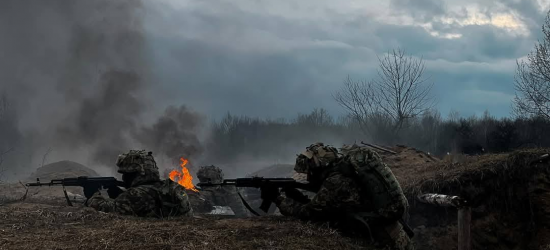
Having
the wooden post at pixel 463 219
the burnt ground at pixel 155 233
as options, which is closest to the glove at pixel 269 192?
the burnt ground at pixel 155 233

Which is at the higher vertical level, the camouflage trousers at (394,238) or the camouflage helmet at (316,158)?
the camouflage helmet at (316,158)

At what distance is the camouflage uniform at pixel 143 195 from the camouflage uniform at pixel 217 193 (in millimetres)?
7471

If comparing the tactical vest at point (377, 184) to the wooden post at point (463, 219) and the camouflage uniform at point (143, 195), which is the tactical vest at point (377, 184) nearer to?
the wooden post at point (463, 219)

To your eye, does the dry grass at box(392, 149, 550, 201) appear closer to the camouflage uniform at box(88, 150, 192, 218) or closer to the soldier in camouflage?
the soldier in camouflage

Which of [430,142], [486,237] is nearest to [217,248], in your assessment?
[486,237]

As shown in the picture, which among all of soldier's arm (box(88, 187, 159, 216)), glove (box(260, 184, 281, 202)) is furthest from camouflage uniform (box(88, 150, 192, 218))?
glove (box(260, 184, 281, 202))

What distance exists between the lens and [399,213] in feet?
18.9

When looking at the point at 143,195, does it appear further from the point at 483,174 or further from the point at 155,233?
the point at 483,174

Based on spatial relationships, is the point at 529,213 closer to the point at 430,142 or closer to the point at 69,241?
the point at 69,241

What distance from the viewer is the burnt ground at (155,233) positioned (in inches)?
180

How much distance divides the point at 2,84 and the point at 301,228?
3632 cm

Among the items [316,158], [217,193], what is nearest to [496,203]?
[316,158]

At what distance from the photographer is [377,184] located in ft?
18.9

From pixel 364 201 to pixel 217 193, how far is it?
10.6m
